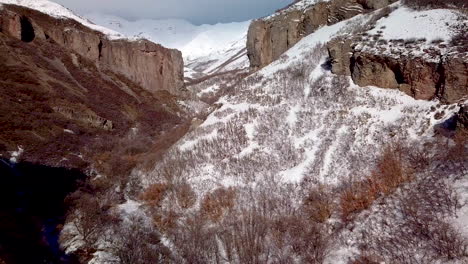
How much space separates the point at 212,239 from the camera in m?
14.4

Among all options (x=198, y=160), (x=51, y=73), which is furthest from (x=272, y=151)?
(x=51, y=73)

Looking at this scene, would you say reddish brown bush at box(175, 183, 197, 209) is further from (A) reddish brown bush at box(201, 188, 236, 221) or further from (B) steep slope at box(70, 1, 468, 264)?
(A) reddish brown bush at box(201, 188, 236, 221)

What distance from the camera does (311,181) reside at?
1750cm

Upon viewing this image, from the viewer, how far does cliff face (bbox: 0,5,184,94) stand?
53.2m

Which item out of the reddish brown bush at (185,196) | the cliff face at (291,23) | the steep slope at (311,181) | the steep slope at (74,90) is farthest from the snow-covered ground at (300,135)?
the steep slope at (74,90)

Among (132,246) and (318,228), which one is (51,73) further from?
(318,228)

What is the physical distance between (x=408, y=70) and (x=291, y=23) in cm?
1842

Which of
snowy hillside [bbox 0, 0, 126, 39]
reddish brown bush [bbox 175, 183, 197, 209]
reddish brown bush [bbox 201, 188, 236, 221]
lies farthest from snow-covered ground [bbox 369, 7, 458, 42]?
snowy hillside [bbox 0, 0, 126, 39]

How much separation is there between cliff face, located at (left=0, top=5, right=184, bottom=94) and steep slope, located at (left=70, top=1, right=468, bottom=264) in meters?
43.2

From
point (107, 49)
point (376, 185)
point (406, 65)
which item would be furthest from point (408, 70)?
point (107, 49)

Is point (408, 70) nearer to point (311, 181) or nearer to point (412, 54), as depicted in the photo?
point (412, 54)

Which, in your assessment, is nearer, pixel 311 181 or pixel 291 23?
pixel 311 181

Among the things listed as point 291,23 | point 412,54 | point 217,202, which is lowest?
point 217,202

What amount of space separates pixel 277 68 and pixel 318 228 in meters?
16.9
